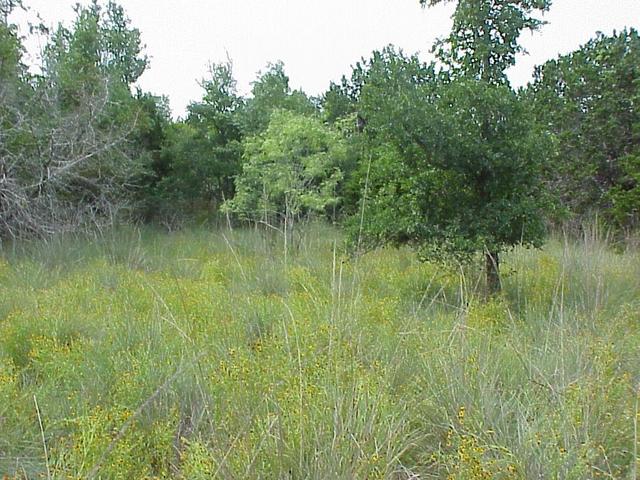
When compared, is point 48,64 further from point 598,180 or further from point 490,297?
point 598,180

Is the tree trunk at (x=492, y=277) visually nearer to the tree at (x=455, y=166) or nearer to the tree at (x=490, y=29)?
the tree at (x=455, y=166)

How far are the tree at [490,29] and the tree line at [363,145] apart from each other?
4 cm

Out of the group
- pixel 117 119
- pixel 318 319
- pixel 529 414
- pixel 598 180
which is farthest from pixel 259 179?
pixel 529 414

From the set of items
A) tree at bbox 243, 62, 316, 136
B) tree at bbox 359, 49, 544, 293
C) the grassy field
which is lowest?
the grassy field

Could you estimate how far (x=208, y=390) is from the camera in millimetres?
2768

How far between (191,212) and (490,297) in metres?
11.0

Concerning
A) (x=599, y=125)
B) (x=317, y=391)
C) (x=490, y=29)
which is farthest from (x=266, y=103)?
(x=317, y=391)

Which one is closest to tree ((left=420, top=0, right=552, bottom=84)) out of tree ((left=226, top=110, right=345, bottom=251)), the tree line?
the tree line

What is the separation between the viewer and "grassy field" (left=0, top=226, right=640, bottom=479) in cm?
207

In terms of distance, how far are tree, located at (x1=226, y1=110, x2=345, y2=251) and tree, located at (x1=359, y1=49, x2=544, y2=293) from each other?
13.6 feet

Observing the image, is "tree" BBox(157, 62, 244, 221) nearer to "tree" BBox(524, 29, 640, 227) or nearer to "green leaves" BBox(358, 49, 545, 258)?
"tree" BBox(524, 29, 640, 227)

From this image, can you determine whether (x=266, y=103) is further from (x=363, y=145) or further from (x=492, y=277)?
(x=492, y=277)

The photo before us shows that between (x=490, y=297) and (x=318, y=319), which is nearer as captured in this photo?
(x=318, y=319)

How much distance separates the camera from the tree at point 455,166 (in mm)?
5113
